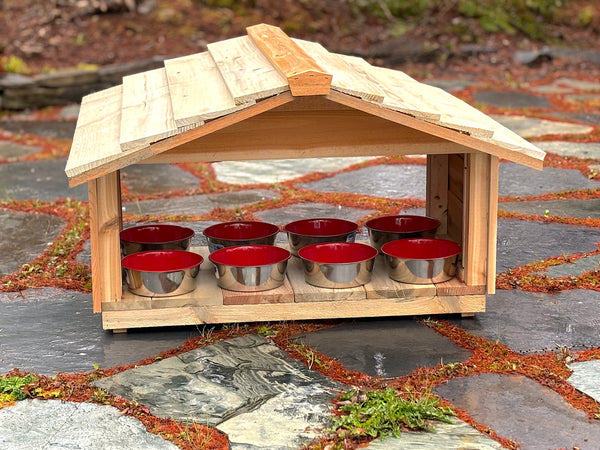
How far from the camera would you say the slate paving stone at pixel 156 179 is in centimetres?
716

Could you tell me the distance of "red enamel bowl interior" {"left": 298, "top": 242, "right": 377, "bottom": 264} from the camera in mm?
4715

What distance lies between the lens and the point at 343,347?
164 inches

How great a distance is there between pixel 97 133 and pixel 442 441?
226 centimetres

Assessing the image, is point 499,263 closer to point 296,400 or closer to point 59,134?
point 296,400

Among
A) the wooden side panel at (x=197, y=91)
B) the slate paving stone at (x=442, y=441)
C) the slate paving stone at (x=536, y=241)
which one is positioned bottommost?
the slate paving stone at (x=442, y=441)

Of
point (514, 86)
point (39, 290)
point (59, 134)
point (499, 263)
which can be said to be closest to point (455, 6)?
point (514, 86)

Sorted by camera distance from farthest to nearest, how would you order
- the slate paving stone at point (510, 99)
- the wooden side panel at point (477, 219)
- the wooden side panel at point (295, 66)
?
the slate paving stone at point (510, 99) < the wooden side panel at point (477, 219) < the wooden side panel at point (295, 66)

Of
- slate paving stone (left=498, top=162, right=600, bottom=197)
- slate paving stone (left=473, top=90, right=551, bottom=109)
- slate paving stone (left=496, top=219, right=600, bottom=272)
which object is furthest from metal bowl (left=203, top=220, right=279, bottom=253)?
slate paving stone (left=473, top=90, right=551, bottom=109)

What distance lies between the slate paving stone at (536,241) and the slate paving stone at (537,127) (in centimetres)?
247

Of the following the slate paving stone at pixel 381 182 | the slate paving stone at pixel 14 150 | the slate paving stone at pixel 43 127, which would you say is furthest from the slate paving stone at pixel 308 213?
the slate paving stone at pixel 43 127

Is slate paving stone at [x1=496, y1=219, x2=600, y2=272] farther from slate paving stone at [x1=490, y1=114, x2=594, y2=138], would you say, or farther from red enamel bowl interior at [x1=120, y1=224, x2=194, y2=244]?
slate paving stone at [x1=490, y1=114, x2=594, y2=138]

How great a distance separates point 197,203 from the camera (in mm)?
6684

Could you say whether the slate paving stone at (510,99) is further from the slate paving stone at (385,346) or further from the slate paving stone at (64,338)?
the slate paving stone at (64,338)

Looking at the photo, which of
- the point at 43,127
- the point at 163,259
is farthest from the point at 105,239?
the point at 43,127
